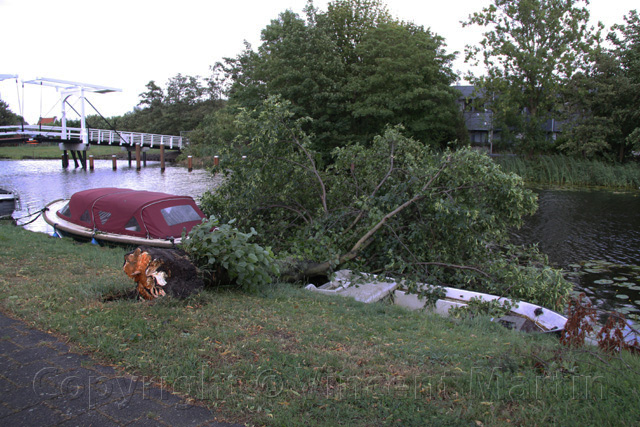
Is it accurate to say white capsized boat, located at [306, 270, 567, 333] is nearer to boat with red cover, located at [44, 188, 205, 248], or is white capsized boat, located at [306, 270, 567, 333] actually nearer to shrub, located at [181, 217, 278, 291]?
shrub, located at [181, 217, 278, 291]

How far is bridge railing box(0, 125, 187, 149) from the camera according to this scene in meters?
36.9

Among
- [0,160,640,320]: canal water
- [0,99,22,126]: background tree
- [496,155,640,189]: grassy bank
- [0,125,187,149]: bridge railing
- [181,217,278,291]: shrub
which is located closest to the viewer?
[181,217,278,291]: shrub

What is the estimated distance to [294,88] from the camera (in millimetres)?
31484

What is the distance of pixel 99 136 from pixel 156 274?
42.6 metres

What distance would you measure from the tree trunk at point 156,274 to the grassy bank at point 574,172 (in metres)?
26.9

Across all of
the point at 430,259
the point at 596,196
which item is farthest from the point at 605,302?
the point at 596,196

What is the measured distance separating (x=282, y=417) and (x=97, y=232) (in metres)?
11.1

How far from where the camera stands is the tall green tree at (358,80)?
104 ft

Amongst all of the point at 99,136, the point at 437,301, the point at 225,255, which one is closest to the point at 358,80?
the point at 99,136

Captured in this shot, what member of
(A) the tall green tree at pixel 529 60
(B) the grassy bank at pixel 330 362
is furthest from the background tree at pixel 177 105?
(B) the grassy bank at pixel 330 362

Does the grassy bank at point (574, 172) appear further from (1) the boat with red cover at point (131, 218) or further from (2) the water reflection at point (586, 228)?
(1) the boat with red cover at point (131, 218)

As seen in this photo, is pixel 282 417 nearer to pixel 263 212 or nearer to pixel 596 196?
pixel 263 212

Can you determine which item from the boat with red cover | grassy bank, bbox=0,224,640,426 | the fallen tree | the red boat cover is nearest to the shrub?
grassy bank, bbox=0,224,640,426

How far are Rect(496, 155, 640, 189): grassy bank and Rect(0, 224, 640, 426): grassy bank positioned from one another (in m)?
26.6
